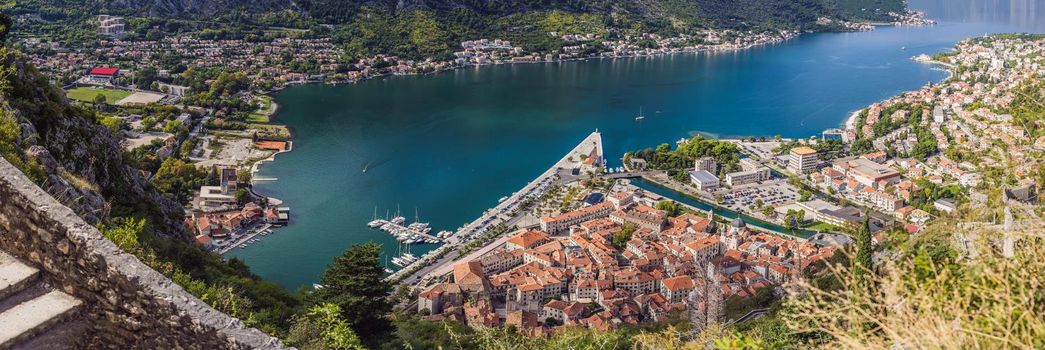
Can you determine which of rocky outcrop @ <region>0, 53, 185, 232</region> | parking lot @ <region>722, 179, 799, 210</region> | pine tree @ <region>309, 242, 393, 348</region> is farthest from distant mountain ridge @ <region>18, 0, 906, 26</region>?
pine tree @ <region>309, 242, 393, 348</region>

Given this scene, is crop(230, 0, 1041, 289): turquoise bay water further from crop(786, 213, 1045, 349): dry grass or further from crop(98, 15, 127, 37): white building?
crop(98, 15, 127, 37): white building

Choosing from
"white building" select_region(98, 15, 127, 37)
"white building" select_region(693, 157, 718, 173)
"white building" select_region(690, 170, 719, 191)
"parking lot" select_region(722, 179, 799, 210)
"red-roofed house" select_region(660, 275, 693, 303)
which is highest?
"white building" select_region(98, 15, 127, 37)

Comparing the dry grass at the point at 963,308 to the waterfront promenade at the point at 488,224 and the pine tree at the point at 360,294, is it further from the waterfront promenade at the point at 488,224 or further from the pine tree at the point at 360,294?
the waterfront promenade at the point at 488,224

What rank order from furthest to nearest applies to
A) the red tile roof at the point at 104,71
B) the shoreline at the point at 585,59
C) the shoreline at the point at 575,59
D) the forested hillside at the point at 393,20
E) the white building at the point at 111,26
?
the forested hillside at the point at 393,20 < the white building at the point at 111,26 < the shoreline at the point at 575,59 < the red tile roof at the point at 104,71 < the shoreline at the point at 585,59

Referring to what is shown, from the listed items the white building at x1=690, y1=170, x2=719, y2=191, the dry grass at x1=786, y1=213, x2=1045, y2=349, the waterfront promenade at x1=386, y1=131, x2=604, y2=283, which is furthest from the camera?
the white building at x1=690, y1=170, x2=719, y2=191

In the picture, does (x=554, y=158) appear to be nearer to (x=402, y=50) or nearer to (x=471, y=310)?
(x=471, y=310)

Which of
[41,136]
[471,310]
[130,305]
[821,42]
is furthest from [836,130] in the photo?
[821,42]

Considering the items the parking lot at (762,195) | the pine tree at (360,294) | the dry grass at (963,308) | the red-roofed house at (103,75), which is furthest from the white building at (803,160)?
the red-roofed house at (103,75)
